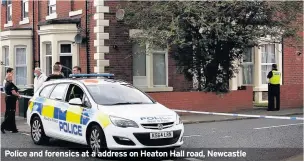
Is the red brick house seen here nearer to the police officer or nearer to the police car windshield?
the police officer

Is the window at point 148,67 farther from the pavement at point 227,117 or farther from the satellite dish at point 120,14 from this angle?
the pavement at point 227,117

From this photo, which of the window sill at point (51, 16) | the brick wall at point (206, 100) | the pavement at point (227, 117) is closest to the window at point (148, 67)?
the brick wall at point (206, 100)

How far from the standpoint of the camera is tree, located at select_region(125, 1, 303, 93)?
669 inches

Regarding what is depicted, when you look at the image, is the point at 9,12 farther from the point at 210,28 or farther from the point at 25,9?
the point at 210,28

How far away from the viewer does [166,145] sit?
926 centimetres

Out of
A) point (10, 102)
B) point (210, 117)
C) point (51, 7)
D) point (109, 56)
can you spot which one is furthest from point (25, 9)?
point (10, 102)

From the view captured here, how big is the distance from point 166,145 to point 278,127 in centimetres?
603

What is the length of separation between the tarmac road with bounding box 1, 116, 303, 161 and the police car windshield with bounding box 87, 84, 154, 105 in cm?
121

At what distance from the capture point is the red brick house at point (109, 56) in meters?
18.9

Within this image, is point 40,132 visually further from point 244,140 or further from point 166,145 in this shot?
point 244,140

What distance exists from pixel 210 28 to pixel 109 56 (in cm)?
413

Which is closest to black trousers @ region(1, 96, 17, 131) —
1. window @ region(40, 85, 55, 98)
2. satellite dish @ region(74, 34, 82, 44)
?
window @ region(40, 85, 55, 98)

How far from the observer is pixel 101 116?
366 inches

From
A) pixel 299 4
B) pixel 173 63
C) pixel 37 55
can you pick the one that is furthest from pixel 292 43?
pixel 37 55
